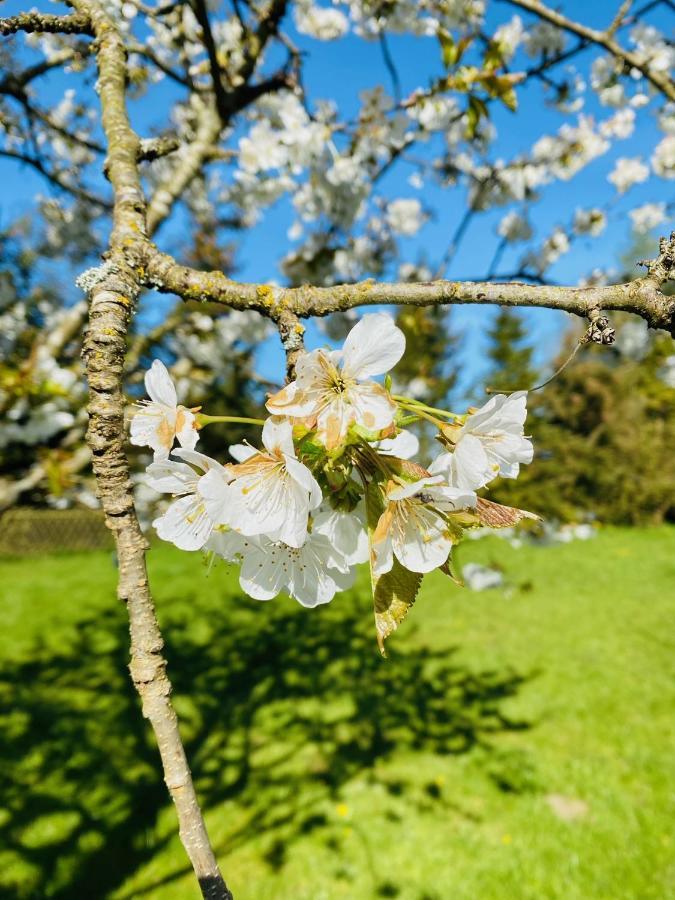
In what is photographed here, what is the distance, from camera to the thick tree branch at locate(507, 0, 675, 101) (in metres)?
2.35

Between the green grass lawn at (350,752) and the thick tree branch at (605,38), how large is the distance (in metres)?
3.56

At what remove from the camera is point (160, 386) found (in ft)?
2.67

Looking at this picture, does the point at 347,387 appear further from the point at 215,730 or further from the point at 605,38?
the point at 215,730

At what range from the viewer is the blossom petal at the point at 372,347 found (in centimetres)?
76

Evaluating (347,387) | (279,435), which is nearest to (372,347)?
(347,387)

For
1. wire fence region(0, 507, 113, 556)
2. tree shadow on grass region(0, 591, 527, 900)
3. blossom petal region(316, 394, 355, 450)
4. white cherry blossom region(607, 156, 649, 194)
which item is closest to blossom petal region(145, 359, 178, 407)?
blossom petal region(316, 394, 355, 450)

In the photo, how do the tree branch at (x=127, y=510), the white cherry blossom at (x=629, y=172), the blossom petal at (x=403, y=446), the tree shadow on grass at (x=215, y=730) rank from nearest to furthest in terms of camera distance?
the tree branch at (x=127, y=510)
the blossom petal at (x=403, y=446)
the tree shadow on grass at (x=215, y=730)
the white cherry blossom at (x=629, y=172)

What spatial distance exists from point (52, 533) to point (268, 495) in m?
9.84

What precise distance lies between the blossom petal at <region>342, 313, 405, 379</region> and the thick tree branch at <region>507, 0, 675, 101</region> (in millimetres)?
2354

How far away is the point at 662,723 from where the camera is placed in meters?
4.09

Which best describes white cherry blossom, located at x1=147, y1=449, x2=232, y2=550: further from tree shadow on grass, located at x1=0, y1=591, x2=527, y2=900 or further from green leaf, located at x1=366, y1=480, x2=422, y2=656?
tree shadow on grass, located at x1=0, y1=591, x2=527, y2=900

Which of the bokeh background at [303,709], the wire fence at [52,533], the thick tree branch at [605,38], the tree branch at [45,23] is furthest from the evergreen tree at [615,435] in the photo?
the tree branch at [45,23]

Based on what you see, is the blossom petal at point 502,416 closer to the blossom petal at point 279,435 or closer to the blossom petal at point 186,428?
the blossom petal at point 279,435

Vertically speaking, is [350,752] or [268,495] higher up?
[268,495]
